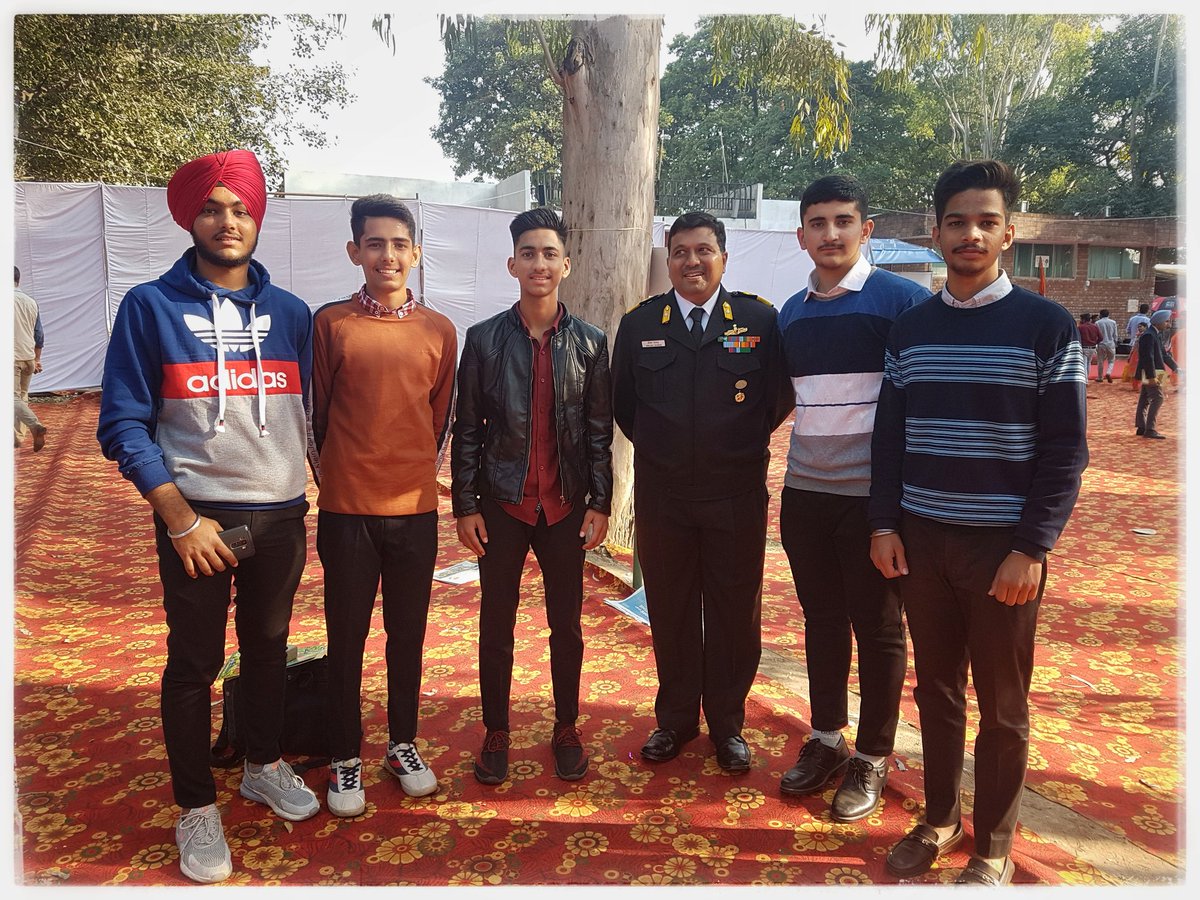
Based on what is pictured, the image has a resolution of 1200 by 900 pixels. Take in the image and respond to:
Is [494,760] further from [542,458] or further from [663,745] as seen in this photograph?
[542,458]

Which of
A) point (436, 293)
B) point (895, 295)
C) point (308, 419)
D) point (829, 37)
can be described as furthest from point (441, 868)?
point (436, 293)

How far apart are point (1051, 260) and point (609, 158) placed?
27.6 metres

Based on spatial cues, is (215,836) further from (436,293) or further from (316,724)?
(436,293)

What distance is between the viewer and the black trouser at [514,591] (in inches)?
112

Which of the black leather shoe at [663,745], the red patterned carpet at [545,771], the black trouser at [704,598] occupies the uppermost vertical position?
the black trouser at [704,598]

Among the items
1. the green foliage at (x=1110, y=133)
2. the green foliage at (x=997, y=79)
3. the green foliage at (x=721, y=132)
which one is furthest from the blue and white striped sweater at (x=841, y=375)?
the green foliage at (x=1110, y=133)

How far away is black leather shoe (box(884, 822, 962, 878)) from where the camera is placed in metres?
2.31

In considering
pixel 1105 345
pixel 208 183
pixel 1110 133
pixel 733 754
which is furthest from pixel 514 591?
pixel 1110 133

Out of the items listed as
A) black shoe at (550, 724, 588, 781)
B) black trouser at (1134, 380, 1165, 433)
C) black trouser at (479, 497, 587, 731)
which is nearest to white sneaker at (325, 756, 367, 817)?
black trouser at (479, 497, 587, 731)

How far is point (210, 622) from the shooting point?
2357 mm

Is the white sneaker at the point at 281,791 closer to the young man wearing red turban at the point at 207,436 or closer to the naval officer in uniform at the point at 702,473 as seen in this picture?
the young man wearing red turban at the point at 207,436

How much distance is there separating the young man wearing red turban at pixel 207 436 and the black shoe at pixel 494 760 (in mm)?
813

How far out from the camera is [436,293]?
13.8 metres

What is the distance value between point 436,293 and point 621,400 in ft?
37.1
